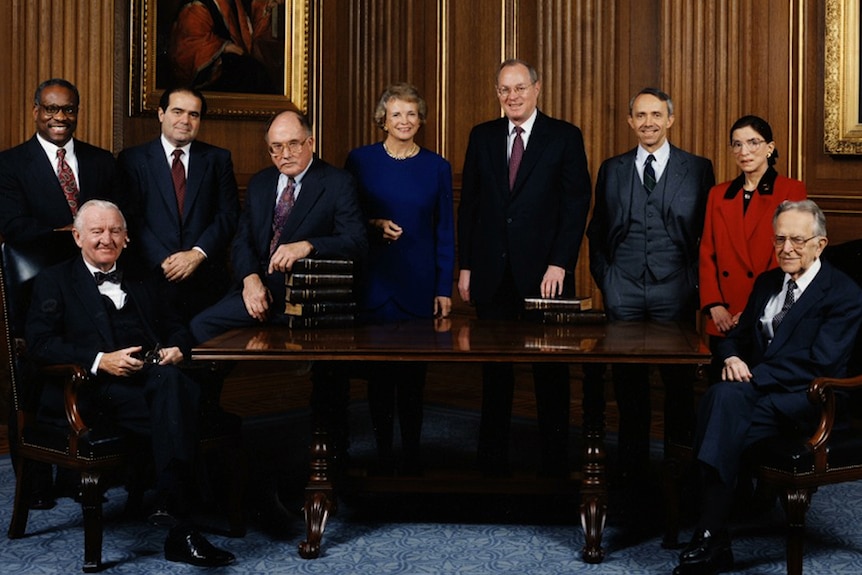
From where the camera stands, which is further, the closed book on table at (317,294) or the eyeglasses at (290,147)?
the eyeglasses at (290,147)

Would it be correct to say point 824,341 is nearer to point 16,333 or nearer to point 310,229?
point 310,229

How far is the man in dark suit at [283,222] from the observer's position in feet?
15.6

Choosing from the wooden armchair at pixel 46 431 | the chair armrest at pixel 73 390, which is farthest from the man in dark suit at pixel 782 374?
the chair armrest at pixel 73 390

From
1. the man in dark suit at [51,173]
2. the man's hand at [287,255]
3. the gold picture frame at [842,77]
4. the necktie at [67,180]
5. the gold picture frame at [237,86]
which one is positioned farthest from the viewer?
the gold picture frame at [237,86]

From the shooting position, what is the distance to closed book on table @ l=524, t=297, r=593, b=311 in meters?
4.66

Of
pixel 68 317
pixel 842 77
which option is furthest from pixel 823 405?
pixel 842 77

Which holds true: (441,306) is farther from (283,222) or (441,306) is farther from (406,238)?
(283,222)

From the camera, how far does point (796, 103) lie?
661 centimetres

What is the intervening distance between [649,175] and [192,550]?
258cm

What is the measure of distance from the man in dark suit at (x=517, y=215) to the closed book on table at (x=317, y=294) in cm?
82

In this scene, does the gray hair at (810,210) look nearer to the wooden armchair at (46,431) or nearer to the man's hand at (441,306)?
the man's hand at (441,306)

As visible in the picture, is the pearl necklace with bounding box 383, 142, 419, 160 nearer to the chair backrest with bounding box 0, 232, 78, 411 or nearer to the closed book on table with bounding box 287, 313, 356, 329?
the closed book on table with bounding box 287, 313, 356, 329

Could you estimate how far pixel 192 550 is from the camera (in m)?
4.01

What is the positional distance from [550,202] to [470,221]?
1.31ft
